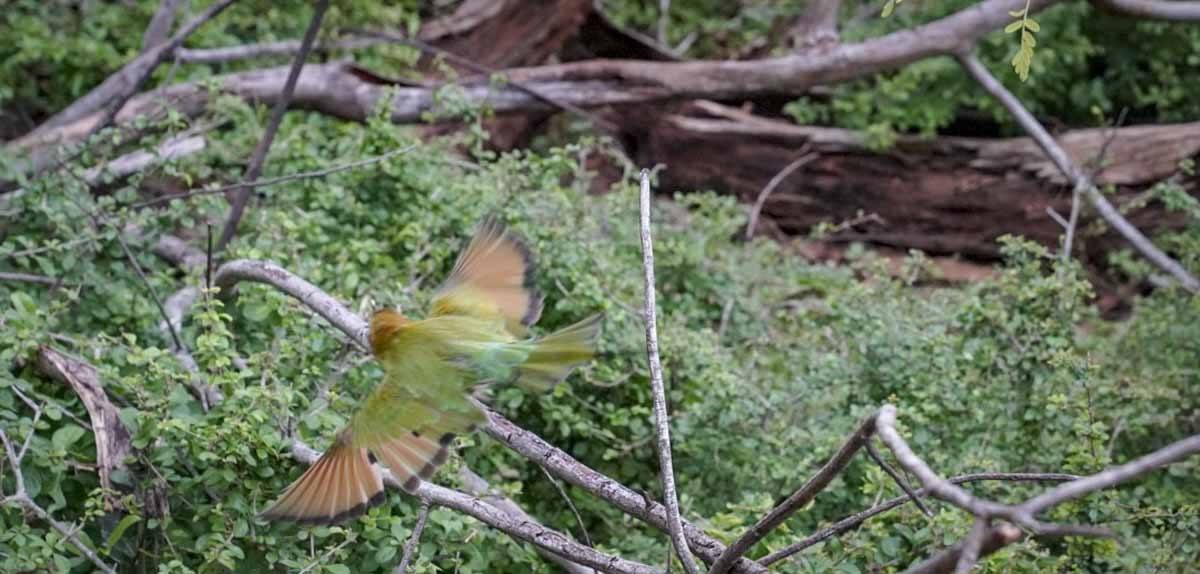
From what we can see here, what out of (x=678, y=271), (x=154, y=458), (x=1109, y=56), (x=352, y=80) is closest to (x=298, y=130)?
(x=352, y=80)

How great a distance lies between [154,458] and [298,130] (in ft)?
6.72

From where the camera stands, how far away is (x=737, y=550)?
2262 mm

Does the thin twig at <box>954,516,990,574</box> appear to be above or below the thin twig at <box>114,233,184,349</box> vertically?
above

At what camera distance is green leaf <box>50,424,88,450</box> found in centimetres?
304

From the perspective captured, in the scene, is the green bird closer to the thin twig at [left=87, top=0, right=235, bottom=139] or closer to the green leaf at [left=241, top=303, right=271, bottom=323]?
the green leaf at [left=241, top=303, right=271, bottom=323]

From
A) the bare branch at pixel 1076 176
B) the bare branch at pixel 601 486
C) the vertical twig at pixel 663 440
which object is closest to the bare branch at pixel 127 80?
the bare branch at pixel 601 486

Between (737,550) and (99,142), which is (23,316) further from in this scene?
(737,550)

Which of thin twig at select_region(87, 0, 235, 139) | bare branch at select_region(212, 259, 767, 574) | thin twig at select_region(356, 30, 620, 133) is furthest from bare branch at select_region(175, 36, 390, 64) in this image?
bare branch at select_region(212, 259, 767, 574)

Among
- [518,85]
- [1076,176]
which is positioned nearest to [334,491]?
[518,85]

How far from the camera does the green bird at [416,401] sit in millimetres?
2590

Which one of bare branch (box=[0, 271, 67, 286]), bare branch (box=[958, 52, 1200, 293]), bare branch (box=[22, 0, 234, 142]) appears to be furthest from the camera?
bare branch (box=[958, 52, 1200, 293])

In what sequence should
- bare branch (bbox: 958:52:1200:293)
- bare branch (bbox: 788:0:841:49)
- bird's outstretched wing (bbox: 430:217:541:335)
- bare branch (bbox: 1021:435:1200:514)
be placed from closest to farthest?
1. bare branch (bbox: 1021:435:1200:514)
2. bird's outstretched wing (bbox: 430:217:541:335)
3. bare branch (bbox: 958:52:1200:293)
4. bare branch (bbox: 788:0:841:49)

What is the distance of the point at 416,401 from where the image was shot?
265 cm

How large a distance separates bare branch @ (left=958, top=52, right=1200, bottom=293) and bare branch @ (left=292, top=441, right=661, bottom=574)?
10.0 feet
